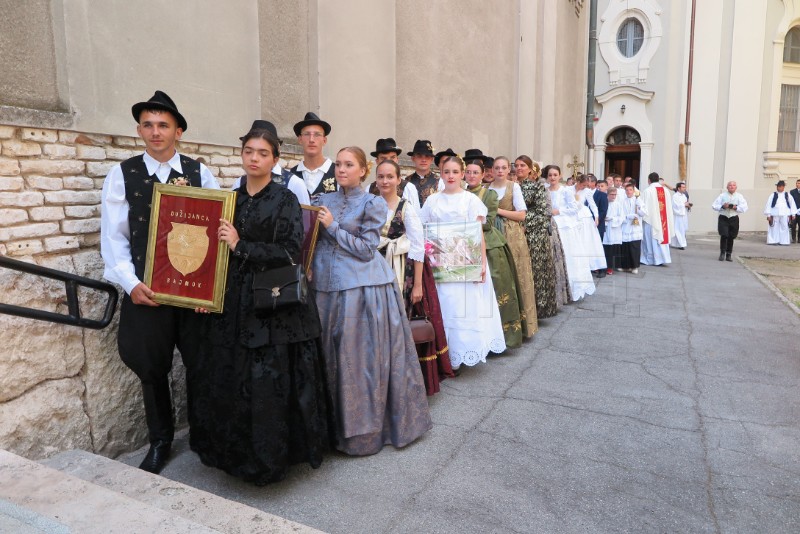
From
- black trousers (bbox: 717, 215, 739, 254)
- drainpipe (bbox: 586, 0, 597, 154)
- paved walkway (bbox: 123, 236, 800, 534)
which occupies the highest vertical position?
drainpipe (bbox: 586, 0, 597, 154)

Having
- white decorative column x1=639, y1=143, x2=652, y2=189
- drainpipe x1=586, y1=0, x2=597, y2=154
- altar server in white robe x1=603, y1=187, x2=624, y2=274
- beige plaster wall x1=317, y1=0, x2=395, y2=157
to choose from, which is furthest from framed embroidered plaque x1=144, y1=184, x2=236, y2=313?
white decorative column x1=639, y1=143, x2=652, y2=189

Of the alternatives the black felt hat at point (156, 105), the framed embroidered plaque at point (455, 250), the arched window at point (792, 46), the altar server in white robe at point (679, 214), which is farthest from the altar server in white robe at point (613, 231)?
the arched window at point (792, 46)

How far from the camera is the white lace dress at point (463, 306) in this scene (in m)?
4.78

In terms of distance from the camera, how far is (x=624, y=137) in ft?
71.7

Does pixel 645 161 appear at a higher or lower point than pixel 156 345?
higher

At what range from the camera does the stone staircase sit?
6.76 ft

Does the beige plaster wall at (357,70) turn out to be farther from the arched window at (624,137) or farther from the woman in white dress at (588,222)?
the arched window at (624,137)

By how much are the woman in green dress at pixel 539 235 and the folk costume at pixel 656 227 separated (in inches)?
235

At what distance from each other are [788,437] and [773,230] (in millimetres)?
15758

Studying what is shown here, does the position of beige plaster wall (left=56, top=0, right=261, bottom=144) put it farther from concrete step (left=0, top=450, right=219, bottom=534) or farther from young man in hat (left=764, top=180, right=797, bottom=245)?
young man in hat (left=764, top=180, right=797, bottom=245)

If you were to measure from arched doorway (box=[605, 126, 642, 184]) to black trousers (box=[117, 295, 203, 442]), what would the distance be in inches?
822

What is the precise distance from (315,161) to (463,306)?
168cm

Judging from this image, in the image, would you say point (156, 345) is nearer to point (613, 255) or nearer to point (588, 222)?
point (588, 222)

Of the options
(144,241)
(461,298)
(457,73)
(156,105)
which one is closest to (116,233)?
(144,241)
